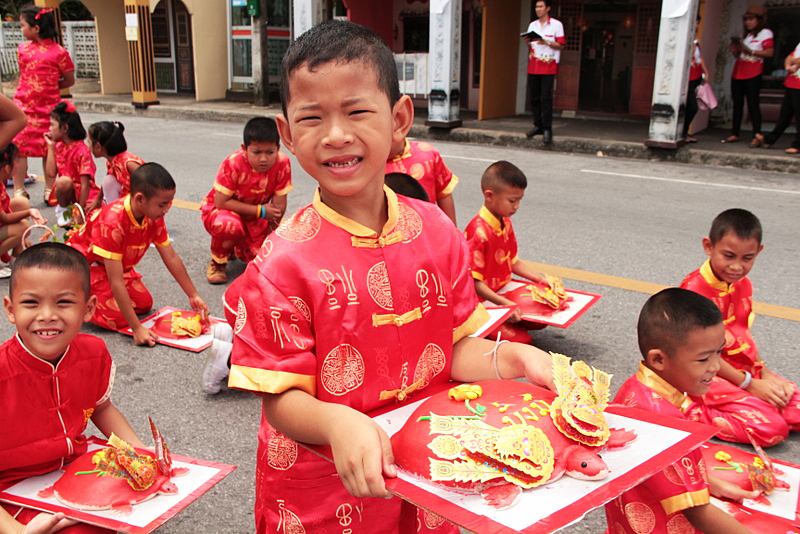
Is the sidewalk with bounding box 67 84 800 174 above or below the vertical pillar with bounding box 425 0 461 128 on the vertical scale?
below

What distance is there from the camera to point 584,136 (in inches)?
434

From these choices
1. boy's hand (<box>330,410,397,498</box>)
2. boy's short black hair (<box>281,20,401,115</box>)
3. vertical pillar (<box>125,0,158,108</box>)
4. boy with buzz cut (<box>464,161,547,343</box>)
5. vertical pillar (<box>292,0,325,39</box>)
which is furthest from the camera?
vertical pillar (<box>125,0,158,108</box>)

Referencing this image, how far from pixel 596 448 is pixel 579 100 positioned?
13.4 meters

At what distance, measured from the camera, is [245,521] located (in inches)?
98.9

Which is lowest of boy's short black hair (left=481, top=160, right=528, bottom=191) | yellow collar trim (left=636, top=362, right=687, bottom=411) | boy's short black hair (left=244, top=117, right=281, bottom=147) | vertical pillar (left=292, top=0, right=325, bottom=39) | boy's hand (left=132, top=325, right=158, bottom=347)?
boy's hand (left=132, top=325, right=158, bottom=347)

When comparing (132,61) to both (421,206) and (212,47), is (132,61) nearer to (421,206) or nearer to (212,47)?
(212,47)

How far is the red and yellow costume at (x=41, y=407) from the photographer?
2201 mm

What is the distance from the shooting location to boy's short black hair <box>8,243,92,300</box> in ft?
7.31

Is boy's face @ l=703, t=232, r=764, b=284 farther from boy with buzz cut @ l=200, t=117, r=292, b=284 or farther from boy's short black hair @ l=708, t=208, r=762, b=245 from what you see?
boy with buzz cut @ l=200, t=117, r=292, b=284

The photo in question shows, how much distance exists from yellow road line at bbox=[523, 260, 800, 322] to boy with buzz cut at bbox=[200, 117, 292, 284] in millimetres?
1974

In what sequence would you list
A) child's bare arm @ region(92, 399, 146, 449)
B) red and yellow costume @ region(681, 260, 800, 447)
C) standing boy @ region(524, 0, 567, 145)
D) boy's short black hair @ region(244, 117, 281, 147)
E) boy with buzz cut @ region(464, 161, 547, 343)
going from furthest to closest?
standing boy @ region(524, 0, 567, 145)
boy's short black hair @ region(244, 117, 281, 147)
boy with buzz cut @ region(464, 161, 547, 343)
red and yellow costume @ region(681, 260, 800, 447)
child's bare arm @ region(92, 399, 146, 449)

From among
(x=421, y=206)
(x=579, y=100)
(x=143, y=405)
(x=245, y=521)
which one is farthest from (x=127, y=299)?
(x=579, y=100)

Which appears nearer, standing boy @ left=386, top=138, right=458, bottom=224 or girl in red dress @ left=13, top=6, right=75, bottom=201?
standing boy @ left=386, top=138, right=458, bottom=224

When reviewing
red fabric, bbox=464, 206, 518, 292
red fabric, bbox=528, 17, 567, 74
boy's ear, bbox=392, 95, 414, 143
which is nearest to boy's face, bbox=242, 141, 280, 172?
red fabric, bbox=464, 206, 518, 292
